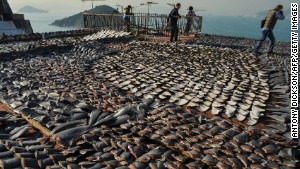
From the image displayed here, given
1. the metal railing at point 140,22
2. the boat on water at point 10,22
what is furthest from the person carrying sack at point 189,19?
the boat on water at point 10,22

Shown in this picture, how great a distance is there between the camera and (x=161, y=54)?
11.3 metres

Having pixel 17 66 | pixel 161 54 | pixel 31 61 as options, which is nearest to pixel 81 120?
pixel 17 66

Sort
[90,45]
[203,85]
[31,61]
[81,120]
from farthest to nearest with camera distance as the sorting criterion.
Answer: [90,45], [31,61], [203,85], [81,120]

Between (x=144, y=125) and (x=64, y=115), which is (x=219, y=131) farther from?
(x=64, y=115)

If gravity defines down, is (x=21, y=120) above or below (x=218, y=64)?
below

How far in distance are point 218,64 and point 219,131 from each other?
18.3 feet

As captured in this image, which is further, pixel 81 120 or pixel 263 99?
pixel 263 99

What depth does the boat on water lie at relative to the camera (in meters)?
25.5

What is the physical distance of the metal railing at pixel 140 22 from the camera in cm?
1878

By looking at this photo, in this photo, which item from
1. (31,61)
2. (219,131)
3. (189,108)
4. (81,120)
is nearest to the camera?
(219,131)

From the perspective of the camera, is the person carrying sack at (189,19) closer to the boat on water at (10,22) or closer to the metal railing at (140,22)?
the metal railing at (140,22)

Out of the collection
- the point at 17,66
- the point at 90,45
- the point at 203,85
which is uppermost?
the point at 90,45

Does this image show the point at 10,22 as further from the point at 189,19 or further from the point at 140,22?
the point at 189,19

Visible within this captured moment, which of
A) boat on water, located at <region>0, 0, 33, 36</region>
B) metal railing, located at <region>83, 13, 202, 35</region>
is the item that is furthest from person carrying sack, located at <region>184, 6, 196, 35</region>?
boat on water, located at <region>0, 0, 33, 36</region>
